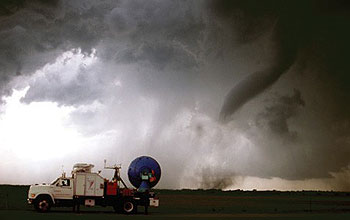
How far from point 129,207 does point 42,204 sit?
7.56 meters

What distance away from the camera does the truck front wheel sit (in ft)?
143

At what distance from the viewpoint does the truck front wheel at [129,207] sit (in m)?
43.5

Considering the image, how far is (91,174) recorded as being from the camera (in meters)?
43.8

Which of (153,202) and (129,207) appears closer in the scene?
(129,207)

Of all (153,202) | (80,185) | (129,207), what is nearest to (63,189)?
(80,185)

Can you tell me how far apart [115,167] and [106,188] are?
2437mm

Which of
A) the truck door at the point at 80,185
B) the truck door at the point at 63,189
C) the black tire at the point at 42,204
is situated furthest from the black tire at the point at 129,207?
the black tire at the point at 42,204

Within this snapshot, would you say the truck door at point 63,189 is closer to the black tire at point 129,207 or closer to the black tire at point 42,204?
the black tire at point 42,204

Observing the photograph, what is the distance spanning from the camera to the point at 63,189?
141 feet

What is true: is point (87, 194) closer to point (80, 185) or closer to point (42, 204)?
point (80, 185)

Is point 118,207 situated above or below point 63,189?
below

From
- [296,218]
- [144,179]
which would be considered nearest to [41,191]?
[144,179]

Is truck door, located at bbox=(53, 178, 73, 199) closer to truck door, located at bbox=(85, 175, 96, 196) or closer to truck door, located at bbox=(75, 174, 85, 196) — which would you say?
truck door, located at bbox=(75, 174, 85, 196)

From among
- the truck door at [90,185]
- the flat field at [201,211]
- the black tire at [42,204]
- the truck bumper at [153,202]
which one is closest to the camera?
the flat field at [201,211]
